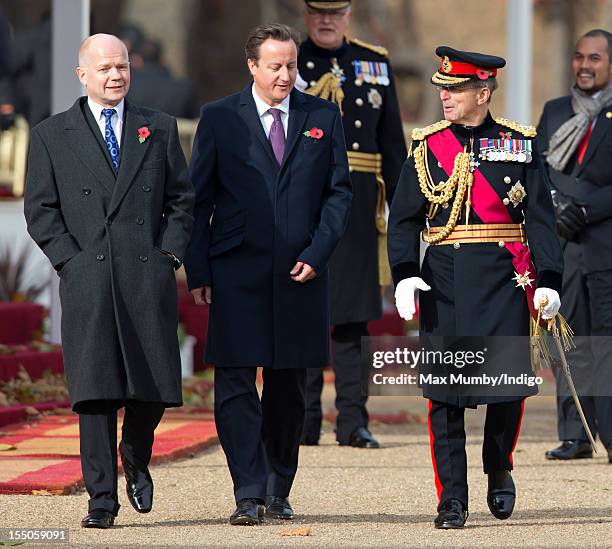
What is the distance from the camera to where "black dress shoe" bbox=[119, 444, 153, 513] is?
24.0 feet

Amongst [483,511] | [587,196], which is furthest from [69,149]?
[587,196]

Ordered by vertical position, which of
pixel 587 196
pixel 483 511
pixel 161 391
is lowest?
pixel 483 511

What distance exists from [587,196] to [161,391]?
2.94 m

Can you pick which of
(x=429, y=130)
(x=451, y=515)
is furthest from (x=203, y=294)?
(x=451, y=515)

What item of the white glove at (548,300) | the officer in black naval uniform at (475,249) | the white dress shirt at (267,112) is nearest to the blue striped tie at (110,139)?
the white dress shirt at (267,112)

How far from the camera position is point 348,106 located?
969 centimetres

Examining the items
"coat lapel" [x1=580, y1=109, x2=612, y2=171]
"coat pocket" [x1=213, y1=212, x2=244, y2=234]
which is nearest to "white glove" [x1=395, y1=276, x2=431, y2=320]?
"coat pocket" [x1=213, y1=212, x2=244, y2=234]

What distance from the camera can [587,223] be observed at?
9.37m

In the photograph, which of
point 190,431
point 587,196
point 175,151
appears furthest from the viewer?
point 190,431

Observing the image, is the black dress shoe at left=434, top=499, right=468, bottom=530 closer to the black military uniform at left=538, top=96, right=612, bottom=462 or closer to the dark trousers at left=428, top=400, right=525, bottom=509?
the dark trousers at left=428, top=400, right=525, bottom=509

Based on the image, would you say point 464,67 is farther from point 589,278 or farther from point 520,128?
point 589,278

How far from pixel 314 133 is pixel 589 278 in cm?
233

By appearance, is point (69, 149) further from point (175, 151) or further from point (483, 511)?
point (483, 511)

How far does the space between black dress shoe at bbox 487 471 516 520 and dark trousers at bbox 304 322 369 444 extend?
7.83 ft
